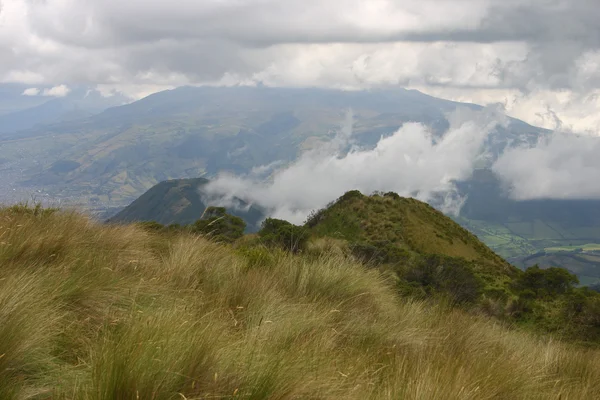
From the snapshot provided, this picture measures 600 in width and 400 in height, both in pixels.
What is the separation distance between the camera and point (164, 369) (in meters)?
2.62

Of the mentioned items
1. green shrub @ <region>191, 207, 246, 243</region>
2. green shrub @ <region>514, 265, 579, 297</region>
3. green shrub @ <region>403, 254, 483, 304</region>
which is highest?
green shrub @ <region>191, 207, 246, 243</region>

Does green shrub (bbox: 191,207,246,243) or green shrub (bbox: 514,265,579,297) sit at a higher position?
green shrub (bbox: 191,207,246,243)

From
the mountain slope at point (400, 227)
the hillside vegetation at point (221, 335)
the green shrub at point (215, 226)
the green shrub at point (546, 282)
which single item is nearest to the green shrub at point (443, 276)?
the green shrub at point (546, 282)

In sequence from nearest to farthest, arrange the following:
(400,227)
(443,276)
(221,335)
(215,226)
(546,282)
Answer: (221,335), (215,226), (443,276), (546,282), (400,227)

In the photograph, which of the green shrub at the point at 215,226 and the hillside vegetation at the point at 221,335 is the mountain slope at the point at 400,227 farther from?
the hillside vegetation at the point at 221,335

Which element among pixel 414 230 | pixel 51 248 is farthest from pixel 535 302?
pixel 51 248

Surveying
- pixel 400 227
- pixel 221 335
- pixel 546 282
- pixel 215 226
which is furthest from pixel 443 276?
pixel 400 227

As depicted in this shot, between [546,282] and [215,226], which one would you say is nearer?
[215,226]

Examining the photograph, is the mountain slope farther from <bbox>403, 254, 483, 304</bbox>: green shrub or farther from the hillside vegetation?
the hillside vegetation

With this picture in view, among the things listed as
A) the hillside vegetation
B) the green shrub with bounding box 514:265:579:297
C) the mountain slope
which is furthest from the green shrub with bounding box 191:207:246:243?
the green shrub with bounding box 514:265:579:297

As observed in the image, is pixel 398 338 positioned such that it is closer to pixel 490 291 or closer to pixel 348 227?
pixel 490 291

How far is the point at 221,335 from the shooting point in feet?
11.3

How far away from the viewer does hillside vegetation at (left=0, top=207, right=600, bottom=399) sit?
2.77 meters

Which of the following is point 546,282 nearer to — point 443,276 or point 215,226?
point 443,276
